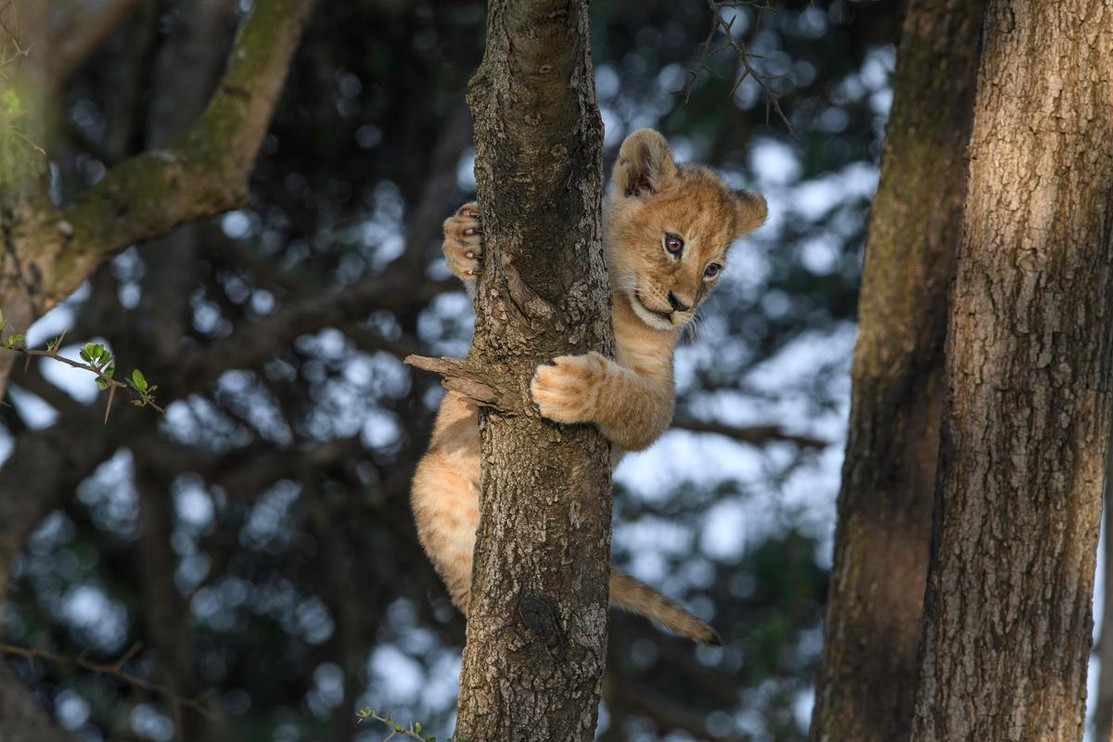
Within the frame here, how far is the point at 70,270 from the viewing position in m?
4.20

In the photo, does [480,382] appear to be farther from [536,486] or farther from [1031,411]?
[1031,411]

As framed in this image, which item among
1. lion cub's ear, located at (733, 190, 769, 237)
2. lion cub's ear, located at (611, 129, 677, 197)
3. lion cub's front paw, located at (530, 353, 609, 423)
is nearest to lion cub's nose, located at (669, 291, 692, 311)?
lion cub's ear, located at (611, 129, 677, 197)

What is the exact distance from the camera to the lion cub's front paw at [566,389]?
2.83 meters

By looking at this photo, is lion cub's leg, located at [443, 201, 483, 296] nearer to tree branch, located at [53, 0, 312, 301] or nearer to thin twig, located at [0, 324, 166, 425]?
thin twig, located at [0, 324, 166, 425]

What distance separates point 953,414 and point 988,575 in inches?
16.0

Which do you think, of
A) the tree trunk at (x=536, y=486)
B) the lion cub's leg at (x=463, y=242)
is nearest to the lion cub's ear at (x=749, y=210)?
the lion cub's leg at (x=463, y=242)

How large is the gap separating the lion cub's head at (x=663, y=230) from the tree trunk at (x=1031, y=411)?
0.95 metres

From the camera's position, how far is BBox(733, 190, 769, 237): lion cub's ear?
4355 mm

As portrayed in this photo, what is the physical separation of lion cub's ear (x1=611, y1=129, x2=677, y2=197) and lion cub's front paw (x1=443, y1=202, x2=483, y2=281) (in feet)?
2.25

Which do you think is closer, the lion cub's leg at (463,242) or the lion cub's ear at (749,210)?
the lion cub's leg at (463,242)

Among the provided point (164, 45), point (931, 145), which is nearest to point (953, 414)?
point (931, 145)

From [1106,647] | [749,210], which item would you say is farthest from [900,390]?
[1106,647]

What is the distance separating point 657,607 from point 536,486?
4.24ft

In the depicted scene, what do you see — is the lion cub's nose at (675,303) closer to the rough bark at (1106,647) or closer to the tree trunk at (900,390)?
the tree trunk at (900,390)
